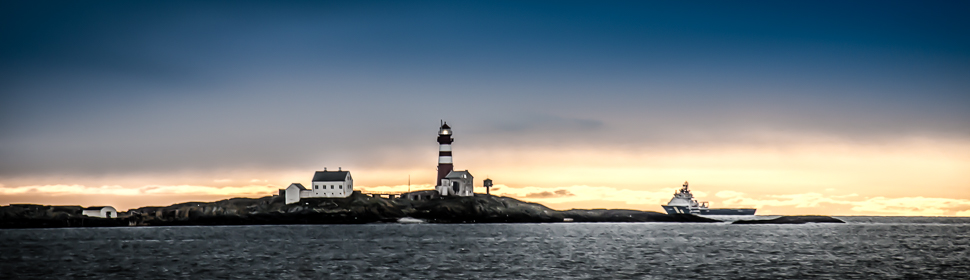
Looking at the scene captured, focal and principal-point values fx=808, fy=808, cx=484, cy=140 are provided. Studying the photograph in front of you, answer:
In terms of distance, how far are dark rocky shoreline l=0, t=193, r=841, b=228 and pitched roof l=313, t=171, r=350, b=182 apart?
11.3 ft

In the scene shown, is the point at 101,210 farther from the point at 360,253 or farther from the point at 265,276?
the point at 265,276

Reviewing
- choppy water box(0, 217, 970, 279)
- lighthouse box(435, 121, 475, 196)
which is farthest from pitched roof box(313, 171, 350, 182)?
choppy water box(0, 217, 970, 279)

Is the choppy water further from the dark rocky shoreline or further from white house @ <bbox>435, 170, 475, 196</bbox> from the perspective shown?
white house @ <bbox>435, 170, 475, 196</bbox>

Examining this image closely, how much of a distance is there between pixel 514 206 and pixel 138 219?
202ft

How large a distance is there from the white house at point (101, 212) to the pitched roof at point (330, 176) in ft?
106

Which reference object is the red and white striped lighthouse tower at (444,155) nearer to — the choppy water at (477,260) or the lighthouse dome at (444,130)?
the lighthouse dome at (444,130)

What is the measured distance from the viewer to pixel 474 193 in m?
143

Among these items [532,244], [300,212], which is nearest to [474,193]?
[300,212]

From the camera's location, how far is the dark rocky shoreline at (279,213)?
127 metres

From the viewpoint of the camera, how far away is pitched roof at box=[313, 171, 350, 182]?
133 m

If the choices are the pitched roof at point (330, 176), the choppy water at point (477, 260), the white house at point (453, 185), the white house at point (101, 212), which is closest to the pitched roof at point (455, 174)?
the white house at point (453, 185)

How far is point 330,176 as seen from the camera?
438 feet

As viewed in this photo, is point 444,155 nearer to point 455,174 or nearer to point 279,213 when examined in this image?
point 455,174

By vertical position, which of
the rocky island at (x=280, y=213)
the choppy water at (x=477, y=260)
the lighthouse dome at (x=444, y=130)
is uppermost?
the lighthouse dome at (x=444, y=130)
